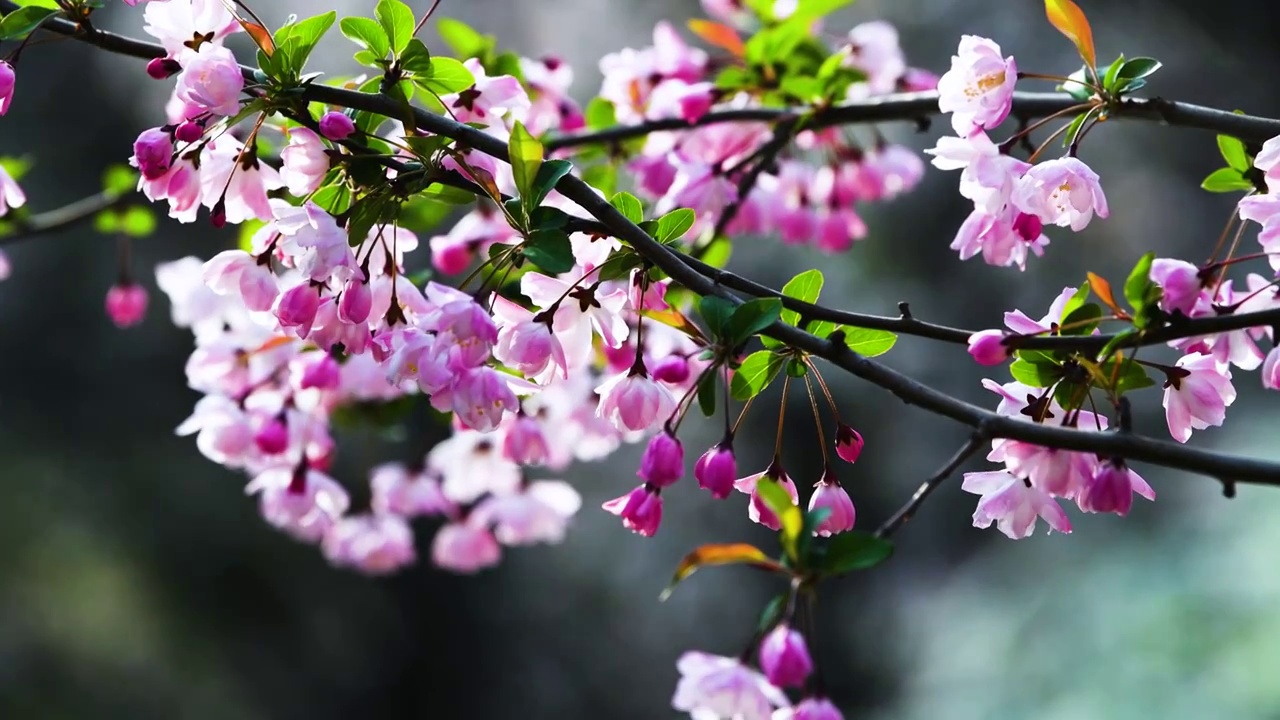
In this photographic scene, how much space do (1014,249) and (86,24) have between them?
0.83 m

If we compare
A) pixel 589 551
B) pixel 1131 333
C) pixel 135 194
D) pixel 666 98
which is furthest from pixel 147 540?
pixel 1131 333

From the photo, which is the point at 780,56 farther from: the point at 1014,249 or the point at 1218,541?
the point at 1218,541

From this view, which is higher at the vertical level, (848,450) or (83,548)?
(83,548)

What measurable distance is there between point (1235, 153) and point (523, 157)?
2.17 ft

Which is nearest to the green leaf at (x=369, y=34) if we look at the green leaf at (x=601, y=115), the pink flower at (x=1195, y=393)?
the pink flower at (x=1195, y=393)

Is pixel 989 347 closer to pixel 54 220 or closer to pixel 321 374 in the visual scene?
pixel 321 374

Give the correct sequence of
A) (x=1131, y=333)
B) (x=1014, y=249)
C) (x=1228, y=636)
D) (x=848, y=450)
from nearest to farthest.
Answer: (x=1131, y=333) < (x=848, y=450) < (x=1014, y=249) < (x=1228, y=636)

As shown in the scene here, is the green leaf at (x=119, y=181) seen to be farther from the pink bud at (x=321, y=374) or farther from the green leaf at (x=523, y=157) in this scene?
the green leaf at (x=523, y=157)

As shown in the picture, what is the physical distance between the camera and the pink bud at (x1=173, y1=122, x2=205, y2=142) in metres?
0.85

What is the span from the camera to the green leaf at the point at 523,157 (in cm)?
83

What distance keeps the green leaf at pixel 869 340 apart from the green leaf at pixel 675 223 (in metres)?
0.17

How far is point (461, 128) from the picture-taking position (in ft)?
2.78

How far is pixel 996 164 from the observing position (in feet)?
3.26

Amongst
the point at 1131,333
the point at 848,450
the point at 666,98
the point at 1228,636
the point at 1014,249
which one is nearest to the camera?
the point at 1131,333
